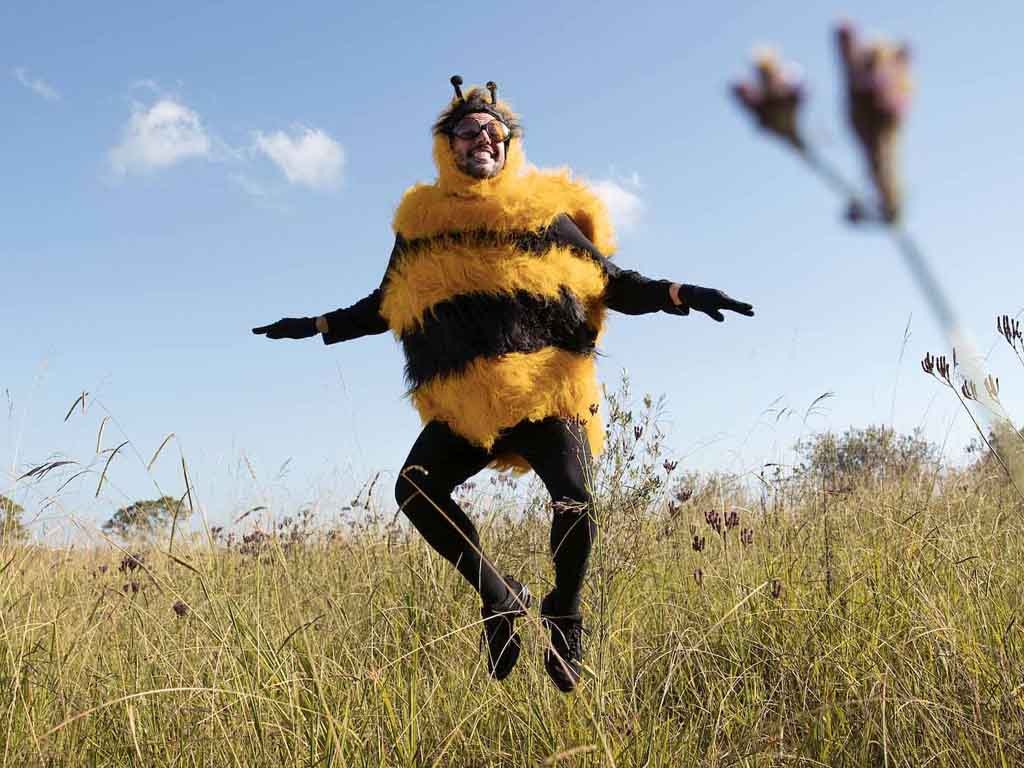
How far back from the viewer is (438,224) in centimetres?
301

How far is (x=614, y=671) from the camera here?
223 centimetres

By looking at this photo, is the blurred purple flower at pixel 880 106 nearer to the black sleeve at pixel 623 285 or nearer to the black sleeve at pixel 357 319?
the black sleeve at pixel 623 285

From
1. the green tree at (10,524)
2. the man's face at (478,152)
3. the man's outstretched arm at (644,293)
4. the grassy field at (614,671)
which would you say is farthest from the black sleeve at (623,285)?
the green tree at (10,524)

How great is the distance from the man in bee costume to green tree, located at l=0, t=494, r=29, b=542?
1388mm

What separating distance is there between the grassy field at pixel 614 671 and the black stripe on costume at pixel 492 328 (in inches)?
23.0

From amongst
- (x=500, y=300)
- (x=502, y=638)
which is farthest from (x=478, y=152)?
(x=502, y=638)

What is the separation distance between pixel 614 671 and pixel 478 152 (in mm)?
1909

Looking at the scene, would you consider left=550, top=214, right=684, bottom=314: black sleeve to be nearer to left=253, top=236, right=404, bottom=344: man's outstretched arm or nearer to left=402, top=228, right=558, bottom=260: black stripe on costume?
left=402, top=228, right=558, bottom=260: black stripe on costume

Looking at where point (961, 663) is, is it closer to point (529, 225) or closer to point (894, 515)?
point (894, 515)

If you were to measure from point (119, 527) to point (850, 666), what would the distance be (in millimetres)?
4448

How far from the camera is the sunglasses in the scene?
308 centimetres

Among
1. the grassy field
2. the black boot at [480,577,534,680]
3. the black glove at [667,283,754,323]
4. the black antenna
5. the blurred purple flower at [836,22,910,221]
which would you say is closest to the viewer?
the blurred purple flower at [836,22,910,221]

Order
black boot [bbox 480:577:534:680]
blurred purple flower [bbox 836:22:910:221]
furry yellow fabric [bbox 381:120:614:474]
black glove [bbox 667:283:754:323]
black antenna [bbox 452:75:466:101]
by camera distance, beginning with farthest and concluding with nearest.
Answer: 1. black antenna [bbox 452:75:466:101]
2. furry yellow fabric [bbox 381:120:614:474]
3. black glove [bbox 667:283:754:323]
4. black boot [bbox 480:577:534:680]
5. blurred purple flower [bbox 836:22:910:221]

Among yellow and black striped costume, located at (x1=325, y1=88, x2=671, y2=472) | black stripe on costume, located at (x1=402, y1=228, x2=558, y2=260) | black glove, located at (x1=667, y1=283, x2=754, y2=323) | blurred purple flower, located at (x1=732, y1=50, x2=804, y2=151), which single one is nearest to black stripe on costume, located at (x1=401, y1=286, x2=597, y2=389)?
yellow and black striped costume, located at (x1=325, y1=88, x2=671, y2=472)
